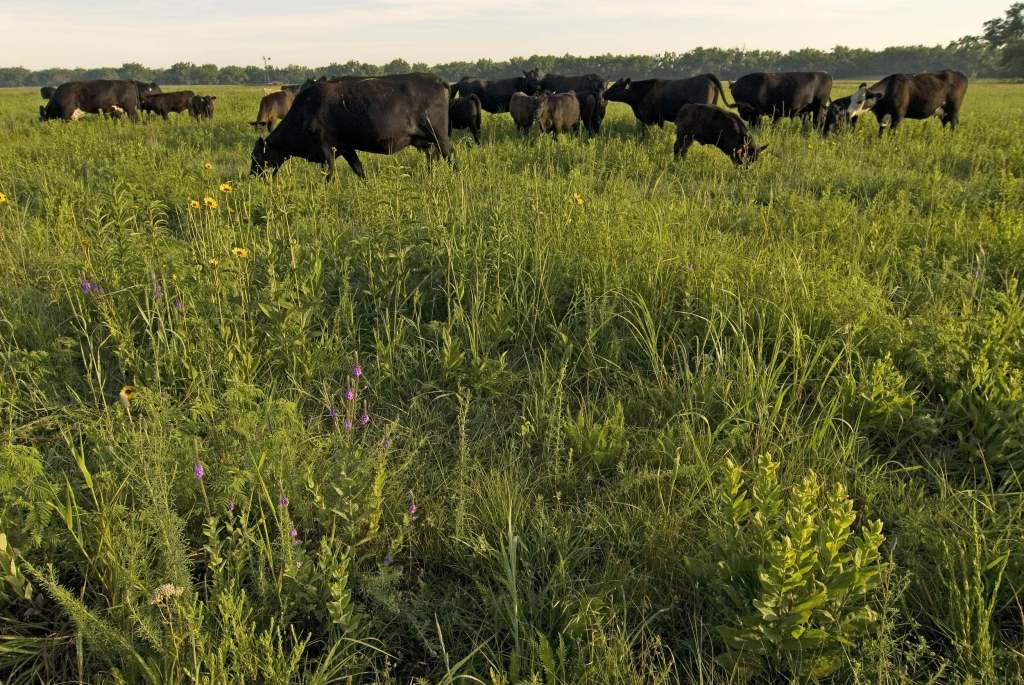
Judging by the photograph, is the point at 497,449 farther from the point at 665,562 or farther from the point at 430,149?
the point at 430,149

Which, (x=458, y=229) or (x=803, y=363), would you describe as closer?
(x=803, y=363)

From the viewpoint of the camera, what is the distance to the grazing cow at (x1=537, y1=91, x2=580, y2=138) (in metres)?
11.5

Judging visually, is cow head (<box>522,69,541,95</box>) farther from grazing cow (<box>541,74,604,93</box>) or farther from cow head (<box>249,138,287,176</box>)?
cow head (<box>249,138,287,176</box>)

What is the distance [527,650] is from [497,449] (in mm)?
1005

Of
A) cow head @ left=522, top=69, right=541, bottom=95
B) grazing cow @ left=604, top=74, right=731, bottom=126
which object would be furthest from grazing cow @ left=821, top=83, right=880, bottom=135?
cow head @ left=522, top=69, right=541, bottom=95

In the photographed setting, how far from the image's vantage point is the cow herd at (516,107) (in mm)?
7227

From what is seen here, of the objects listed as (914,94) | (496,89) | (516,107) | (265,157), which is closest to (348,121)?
(265,157)

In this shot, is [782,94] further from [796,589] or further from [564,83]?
[796,589]

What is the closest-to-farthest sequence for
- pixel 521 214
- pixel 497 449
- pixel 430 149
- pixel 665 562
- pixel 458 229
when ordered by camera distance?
pixel 665 562 < pixel 497 449 < pixel 458 229 < pixel 521 214 < pixel 430 149

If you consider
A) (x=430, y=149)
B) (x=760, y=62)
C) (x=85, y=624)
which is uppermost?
(x=760, y=62)

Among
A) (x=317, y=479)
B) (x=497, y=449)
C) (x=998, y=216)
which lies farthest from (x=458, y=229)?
(x=998, y=216)

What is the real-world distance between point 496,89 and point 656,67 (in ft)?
396

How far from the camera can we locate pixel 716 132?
887 cm

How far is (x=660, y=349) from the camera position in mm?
3197
